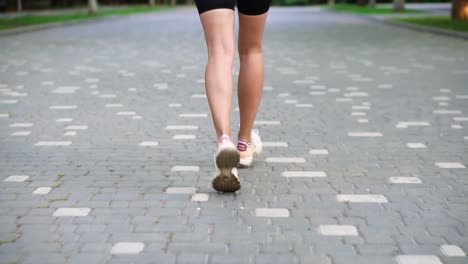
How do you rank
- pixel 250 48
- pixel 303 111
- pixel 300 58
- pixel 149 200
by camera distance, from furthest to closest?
pixel 300 58, pixel 303 111, pixel 250 48, pixel 149 200

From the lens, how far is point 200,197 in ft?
11.7

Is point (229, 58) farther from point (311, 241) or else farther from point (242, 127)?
point (311, 241)

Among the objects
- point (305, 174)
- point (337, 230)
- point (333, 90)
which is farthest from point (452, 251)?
point (333, 90)

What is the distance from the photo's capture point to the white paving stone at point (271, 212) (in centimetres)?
326

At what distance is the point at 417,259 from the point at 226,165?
114cm

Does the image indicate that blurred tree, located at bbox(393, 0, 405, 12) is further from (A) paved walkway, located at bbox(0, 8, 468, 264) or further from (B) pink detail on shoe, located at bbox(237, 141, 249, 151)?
(B) pink detail on shoe, located at bbox(237, 141, 249, 151)

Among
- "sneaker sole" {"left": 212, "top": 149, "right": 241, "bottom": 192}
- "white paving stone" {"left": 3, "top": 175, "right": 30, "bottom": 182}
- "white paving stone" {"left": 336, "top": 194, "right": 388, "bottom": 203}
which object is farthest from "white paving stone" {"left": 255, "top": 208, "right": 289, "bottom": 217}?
"white paving stone" {"left": 3, "top": 175, "right": 30, "bottom": 182}

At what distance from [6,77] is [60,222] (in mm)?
6434

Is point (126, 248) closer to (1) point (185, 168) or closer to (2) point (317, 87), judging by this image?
(1) point (185, 168)

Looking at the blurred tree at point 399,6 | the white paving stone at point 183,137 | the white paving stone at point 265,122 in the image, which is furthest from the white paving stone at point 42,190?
the blurred tree at point 399,6

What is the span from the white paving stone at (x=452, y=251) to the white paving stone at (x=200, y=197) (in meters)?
1.27

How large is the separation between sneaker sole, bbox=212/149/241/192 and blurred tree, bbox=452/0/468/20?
21249 millimetres

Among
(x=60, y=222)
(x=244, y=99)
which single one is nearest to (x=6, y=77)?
(x=244, y=99)

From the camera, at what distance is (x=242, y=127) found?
4191 mm
